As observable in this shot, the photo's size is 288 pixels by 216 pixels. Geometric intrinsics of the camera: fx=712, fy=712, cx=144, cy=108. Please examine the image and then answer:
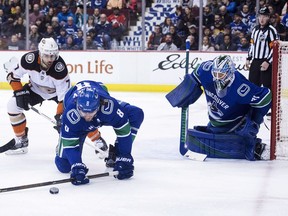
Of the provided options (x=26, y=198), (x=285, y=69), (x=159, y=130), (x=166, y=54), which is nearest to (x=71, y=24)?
(x=166, y=54)

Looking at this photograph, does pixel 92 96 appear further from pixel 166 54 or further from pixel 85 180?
pixel 166 54

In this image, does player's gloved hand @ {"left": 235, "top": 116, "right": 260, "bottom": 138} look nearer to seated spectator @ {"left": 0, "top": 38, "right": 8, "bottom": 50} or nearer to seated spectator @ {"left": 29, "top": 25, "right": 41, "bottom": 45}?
seated spectator @ {"left": 29, "top": 25, "right": 41, "bottom": 45}

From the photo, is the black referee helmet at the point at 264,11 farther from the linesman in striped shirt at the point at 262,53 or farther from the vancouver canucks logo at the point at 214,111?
the vancouver canucks logo at the point at 214,111

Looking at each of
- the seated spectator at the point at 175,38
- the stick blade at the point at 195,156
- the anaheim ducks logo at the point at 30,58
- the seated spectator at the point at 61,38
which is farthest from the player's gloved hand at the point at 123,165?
the seated spectator at the point at 61,38

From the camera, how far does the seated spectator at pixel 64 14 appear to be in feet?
33.6

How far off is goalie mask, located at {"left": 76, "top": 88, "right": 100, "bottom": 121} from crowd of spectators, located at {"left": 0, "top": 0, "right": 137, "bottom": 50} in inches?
241

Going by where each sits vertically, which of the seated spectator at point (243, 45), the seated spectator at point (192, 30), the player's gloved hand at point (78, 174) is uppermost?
the seated spectator at point (192, 30)

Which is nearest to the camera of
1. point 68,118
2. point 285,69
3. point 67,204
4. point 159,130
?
point 67,204

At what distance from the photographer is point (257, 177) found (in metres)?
4.32

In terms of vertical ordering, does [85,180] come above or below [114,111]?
below

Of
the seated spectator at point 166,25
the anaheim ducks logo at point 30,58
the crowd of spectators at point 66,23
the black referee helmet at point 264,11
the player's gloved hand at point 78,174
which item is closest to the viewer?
the player's gloved hand at point 78,174

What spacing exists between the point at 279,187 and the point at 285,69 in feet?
4.91

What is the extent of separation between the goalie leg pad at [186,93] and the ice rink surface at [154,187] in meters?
0.39

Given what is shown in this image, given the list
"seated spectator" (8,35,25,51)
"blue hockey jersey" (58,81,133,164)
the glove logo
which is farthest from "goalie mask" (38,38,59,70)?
"seated spectator" (8,35,25,51)
